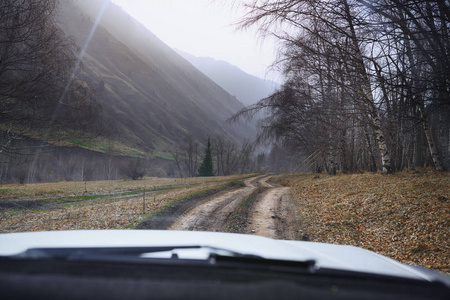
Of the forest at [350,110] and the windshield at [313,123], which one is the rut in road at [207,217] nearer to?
the windshield at [313,123]

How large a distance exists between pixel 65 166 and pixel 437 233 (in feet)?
230

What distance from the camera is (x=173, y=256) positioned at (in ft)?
4.61

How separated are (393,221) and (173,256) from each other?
8.53 meters

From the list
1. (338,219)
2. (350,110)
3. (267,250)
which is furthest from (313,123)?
(267,250)

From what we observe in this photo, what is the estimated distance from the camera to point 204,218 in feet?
33.0

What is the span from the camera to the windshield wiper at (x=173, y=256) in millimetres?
1239

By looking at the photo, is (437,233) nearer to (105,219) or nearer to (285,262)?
(285,262)

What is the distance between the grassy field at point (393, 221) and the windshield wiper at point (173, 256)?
6007mm

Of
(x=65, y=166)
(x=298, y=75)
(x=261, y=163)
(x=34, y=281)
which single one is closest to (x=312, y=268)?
(x=34, y=281)

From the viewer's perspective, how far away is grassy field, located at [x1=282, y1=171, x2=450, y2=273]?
631cm

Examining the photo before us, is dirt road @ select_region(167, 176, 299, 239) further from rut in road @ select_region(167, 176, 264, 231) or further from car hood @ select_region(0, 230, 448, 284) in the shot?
car hood @ select_region(0, 230, 448, 284)

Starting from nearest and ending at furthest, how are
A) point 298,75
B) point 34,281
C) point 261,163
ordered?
point 34,281 → point 298,75 → point 261,163

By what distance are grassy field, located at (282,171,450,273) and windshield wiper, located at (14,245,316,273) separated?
6007 mm

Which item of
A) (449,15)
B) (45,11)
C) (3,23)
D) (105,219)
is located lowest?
(105,219)
